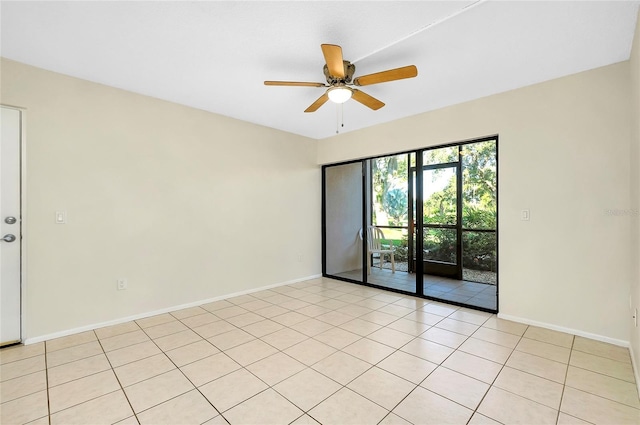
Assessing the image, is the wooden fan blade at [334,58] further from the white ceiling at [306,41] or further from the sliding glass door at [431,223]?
the sliding glass door at [431,223]

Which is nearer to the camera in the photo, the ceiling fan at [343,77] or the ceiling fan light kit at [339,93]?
the ceiling fan at [343,77]

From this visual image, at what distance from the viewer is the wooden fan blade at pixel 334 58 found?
6.27 feet

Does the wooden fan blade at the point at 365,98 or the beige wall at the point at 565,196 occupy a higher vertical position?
the wooden fan blade at the point at 365,98

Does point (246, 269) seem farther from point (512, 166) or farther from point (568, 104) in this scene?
point (568, 104)

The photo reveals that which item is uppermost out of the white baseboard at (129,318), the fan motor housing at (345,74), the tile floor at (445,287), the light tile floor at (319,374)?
the fan motor housing at (345,74)

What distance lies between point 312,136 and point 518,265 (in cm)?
363

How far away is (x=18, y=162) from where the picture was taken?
2.59 meters

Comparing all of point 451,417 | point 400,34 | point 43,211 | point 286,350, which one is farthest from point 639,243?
point 43,211

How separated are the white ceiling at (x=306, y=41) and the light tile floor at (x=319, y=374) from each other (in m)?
2.56

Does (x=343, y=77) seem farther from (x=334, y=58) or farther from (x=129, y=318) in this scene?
(x=129, y=318)

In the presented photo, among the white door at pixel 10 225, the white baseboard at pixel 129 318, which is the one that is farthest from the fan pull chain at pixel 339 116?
the white door at pixel 10 225

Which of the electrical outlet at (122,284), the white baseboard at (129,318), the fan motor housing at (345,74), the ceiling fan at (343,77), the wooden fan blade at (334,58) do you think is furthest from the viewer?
the electrical outlet at (122,284)

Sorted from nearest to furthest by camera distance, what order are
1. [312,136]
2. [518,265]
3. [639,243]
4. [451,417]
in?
[451,417], [639,243], [518,265], [312,136]

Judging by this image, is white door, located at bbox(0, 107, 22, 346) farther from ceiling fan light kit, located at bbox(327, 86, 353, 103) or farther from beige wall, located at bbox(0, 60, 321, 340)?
ceiling fan light kit, located at bbox(327, 86, 353, 103)
